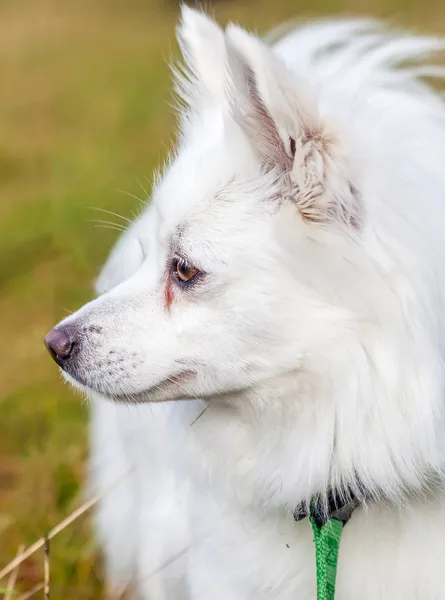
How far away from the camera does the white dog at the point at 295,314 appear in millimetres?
2145

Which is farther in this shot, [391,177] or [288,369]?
[288,369]

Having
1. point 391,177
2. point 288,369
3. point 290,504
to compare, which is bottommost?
point 290,504

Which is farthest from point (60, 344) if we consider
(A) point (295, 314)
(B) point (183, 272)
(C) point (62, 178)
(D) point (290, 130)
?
(C) point (62, 178)

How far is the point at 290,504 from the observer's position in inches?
96.8

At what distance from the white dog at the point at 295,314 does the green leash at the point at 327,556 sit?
93mm

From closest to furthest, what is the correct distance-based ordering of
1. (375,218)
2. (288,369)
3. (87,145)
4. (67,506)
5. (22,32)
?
(375,218) < (288,369) < (67,506) < (87,145) < (22,32)

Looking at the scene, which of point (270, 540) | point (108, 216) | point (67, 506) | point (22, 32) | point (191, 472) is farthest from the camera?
point (22, 32)

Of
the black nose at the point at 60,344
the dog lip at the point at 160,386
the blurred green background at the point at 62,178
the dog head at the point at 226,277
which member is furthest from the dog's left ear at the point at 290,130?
the blurred green background at the point at 62,178

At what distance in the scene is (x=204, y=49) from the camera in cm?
259

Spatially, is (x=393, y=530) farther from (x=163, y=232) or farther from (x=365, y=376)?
(x=163, y=232)

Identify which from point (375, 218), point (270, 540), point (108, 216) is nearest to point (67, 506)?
point (270, 540)

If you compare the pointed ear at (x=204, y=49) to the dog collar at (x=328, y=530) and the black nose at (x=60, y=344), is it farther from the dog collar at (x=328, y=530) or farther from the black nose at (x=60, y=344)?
the dog collar at (x=328, y=530)

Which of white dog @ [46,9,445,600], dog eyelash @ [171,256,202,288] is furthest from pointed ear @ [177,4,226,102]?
dog eyelash @ [171,256,202,288]

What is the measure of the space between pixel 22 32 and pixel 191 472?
10981mm
